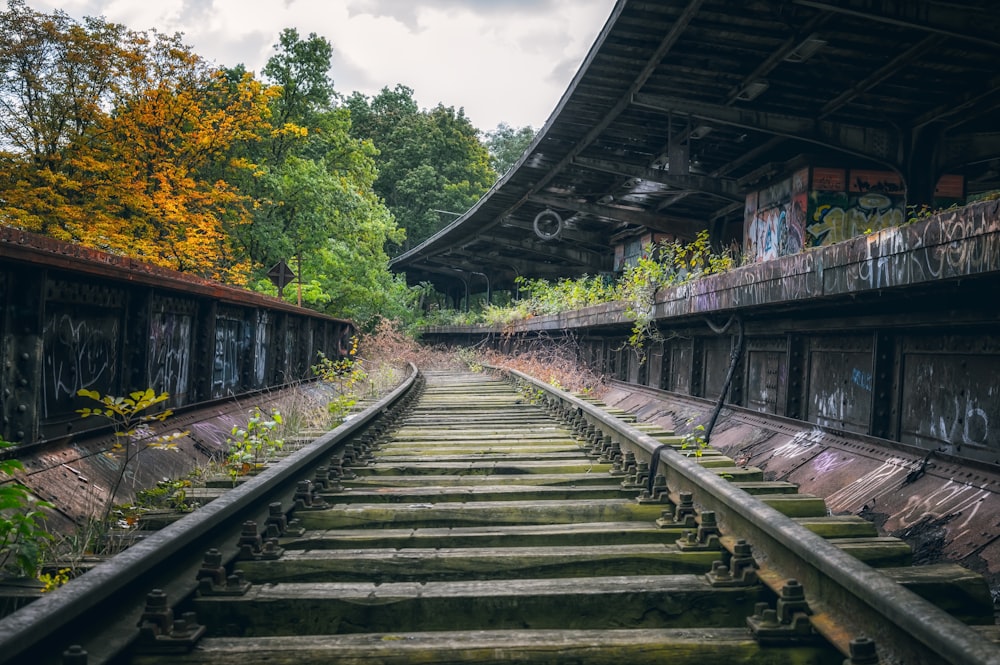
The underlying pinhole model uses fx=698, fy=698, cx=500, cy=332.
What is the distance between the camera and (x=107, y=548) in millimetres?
2875

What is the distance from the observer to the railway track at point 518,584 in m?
2.03

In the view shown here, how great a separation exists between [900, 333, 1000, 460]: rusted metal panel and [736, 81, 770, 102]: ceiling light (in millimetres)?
5474

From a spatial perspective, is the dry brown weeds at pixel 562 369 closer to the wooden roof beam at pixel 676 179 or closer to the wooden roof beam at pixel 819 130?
the wooden roof beam at pixel 676 179

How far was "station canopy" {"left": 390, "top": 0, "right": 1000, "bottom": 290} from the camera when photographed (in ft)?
25.6

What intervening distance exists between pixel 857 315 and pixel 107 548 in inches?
218

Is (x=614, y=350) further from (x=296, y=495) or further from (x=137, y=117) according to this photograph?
(x=137, y=117)

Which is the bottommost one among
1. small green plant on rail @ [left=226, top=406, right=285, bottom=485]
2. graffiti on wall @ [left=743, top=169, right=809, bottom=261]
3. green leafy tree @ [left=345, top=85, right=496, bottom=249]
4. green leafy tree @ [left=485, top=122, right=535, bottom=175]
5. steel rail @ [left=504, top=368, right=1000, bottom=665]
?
small green plant on rail @ [left=226, top=406, right=285, bottom=485]

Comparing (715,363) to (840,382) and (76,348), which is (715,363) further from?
(76,348)

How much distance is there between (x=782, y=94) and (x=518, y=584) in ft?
30.5

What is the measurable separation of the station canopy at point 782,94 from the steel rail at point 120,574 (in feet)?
22.0

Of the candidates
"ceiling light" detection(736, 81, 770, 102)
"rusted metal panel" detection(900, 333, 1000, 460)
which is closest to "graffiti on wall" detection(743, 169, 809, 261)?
"ceiling light" detection(736, 81, 770, 102)

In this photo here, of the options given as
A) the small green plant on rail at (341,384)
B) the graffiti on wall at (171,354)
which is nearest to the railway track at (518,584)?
the graffiti on wall at (171,354)

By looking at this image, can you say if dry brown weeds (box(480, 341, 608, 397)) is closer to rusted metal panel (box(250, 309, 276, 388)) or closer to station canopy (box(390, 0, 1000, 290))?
station canopy (box(390, 0, 1000, 290))

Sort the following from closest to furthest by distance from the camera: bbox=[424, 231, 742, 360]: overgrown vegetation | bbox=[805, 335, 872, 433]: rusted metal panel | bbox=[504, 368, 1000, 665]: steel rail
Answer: bbox=[504, 368, 1000, 665]: steel rail, bbox=[805, 335, 872, 433]: rusted metal panel, bbox=[424, 231, 742, 360]: overgrown vegetation
